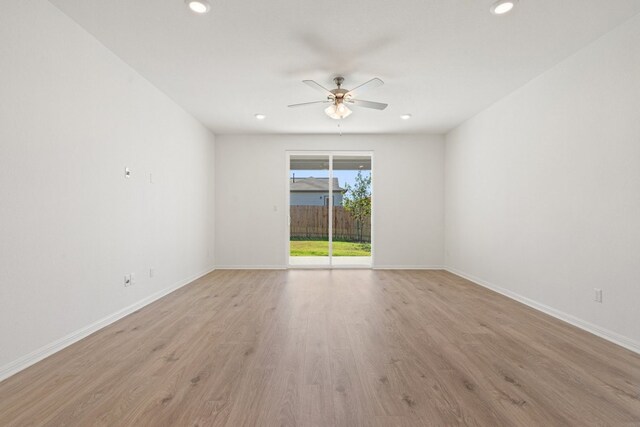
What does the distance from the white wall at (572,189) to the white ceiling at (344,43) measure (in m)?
0.30

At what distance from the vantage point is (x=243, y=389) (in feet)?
6.03

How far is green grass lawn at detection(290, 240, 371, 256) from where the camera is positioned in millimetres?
6520

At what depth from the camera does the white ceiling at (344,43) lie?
247cm

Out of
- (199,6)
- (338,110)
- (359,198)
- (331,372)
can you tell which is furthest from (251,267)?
(199,6)

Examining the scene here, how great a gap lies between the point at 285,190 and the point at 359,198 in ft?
5.04

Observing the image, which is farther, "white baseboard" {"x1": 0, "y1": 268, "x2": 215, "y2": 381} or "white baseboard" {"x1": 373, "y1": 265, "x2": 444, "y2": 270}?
"white baseboard" {"x1": 373, "y1": 265, "x2": 444, "y2": 270}

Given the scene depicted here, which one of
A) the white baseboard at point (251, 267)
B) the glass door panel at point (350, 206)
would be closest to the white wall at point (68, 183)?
the white baseboard at point (251, 267)

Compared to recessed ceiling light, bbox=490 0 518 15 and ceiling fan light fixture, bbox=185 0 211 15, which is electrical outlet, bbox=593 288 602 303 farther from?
ceiling fan light fixture, bbox=185 0 211 15

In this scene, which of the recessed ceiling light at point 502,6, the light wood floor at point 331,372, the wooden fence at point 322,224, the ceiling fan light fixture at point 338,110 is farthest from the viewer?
the wooden fence at point 322,224

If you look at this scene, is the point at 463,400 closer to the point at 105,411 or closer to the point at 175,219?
the point at 105,411

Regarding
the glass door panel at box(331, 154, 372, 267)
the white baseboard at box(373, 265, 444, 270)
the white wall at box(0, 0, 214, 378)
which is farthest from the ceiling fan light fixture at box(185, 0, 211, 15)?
the white baseboard at box(373, 265, 444, 270)

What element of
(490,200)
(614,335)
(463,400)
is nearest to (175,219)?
(463,400)

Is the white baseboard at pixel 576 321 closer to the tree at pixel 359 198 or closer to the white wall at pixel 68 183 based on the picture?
the tree at pixel 359 198

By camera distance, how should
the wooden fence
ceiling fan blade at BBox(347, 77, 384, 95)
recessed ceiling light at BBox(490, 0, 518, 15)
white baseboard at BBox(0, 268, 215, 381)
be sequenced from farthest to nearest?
the wooden fence
ceiling fan blade at BBox(347, 77, 384, 95)
recessed ceiling light at BBox(490, 0, 518, 15)
white baseboard at BBox(0, 268, 215, 381)
